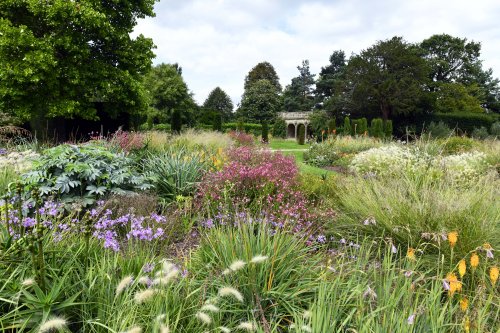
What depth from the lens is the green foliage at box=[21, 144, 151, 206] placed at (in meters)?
4.34

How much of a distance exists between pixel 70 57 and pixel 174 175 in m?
10.5

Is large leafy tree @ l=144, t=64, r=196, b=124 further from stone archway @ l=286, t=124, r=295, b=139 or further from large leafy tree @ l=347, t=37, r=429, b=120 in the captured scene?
large leafy tree @ l=347, t=37, r=429, b=120

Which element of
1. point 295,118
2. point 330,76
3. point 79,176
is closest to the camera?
point 79,176

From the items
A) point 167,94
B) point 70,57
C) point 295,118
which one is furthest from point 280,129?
point 70,57

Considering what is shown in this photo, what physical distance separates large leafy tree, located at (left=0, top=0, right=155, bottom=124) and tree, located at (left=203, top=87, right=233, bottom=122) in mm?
41070

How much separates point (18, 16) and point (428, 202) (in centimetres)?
1595

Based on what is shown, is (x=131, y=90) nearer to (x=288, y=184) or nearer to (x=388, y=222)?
(x=288, y=184)

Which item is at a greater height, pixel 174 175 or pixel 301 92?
pixel 301 92

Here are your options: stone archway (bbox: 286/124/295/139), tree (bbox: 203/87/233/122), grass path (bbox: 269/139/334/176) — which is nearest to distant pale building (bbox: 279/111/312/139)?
stone archway (bbox: 286/124/295/139)

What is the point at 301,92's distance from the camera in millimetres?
56219

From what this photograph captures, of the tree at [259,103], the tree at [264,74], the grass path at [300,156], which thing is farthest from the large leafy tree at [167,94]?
the grass path at [300,156]

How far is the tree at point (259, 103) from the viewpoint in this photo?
47750 millimetres

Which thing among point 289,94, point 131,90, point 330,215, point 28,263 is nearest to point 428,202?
point 330,215

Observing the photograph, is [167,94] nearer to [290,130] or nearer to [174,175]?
[290,130]
